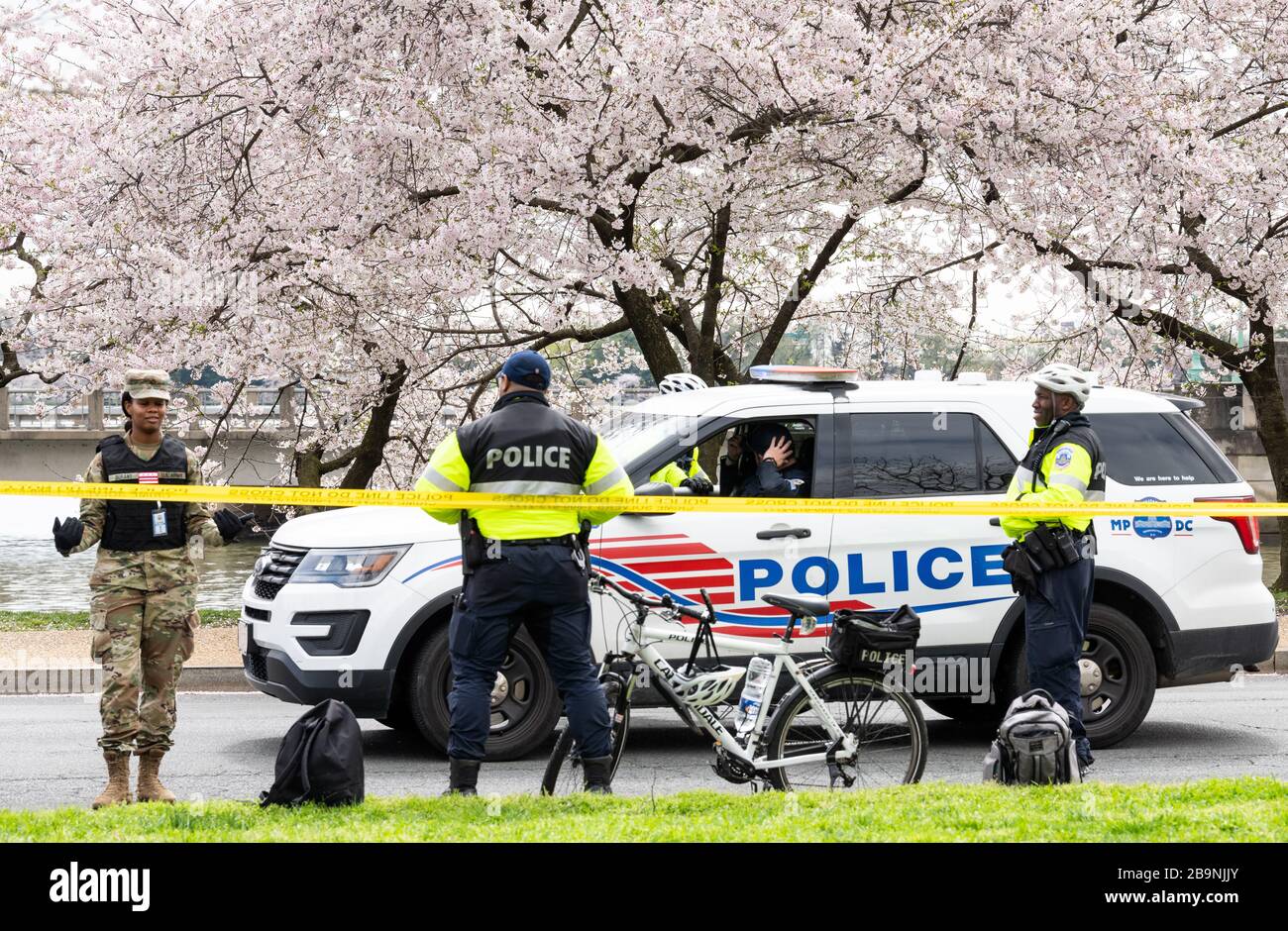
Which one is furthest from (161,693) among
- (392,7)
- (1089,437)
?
(392,7)

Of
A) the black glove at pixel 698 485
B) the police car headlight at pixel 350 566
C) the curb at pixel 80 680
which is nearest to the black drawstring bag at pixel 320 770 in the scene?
the police car headlight at pixel 350 566

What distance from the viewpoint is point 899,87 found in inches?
532

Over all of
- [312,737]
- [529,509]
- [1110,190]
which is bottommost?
[312,737]

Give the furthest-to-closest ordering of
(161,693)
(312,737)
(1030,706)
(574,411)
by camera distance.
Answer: (574,411), (161,693), (1030,706), (312,737)

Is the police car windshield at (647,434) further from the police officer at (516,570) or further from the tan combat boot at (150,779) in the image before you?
the tan combat boot at (150,779)

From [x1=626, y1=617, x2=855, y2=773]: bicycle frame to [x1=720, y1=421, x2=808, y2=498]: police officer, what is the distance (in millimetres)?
1598

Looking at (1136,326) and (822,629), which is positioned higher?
(1136,326)

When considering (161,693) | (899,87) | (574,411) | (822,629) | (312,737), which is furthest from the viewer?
(574,411)

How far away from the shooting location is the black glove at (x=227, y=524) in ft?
22.9

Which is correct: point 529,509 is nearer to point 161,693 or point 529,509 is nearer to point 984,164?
point 161,693

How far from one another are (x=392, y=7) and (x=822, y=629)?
791 centimetres

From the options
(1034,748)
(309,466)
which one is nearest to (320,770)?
(1034,748)

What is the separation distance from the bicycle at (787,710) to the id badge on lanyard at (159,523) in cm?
186

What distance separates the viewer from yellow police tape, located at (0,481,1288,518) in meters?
6.56
